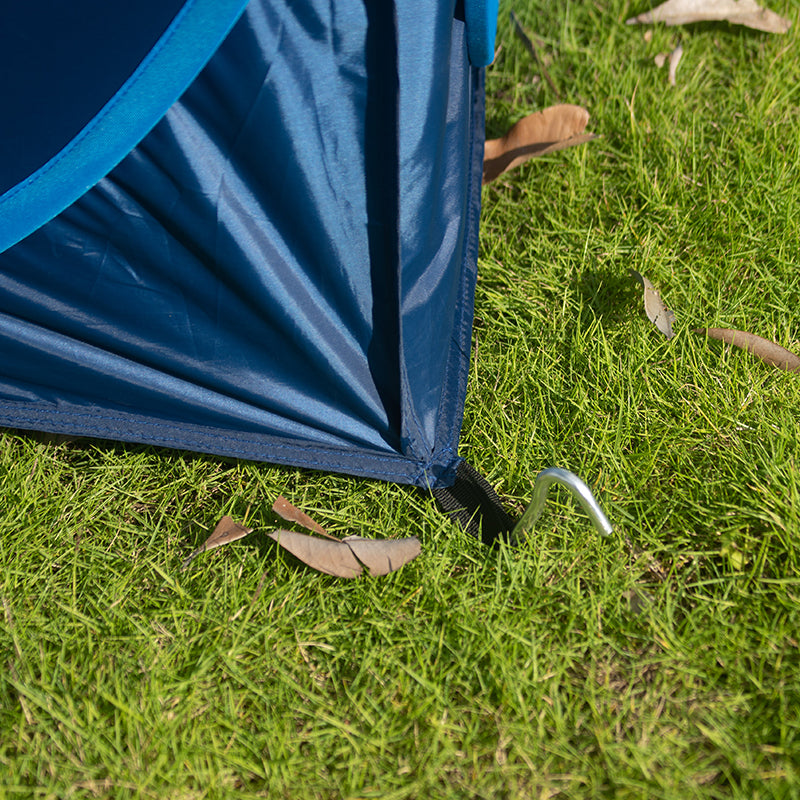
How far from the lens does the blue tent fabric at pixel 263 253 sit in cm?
103

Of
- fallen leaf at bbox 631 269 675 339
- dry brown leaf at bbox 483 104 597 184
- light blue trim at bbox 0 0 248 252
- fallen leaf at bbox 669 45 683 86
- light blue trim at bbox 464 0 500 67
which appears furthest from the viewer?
fallen leaf at bbox 669 45 683 86

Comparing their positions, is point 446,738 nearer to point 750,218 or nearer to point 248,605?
point 248,605

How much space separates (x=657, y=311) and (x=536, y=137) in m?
0.52

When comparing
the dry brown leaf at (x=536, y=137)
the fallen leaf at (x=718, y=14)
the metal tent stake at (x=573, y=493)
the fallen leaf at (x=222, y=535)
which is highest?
the fallen leaf at (x=718, y=14)

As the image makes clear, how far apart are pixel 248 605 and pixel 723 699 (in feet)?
2.13

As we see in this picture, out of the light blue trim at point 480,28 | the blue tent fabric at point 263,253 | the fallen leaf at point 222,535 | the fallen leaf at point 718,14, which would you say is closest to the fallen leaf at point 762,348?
the blue tent fabric at point 263,253

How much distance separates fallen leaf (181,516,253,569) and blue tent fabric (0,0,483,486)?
0.11 meters

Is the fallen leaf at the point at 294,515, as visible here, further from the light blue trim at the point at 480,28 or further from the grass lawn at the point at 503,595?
the light blue trim at the point at 480,28

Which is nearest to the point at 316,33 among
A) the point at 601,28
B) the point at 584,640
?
the point at 584,640

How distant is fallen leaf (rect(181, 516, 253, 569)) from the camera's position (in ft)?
4.01

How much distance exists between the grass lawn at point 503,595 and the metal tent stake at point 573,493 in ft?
0.27

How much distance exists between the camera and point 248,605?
3.88 ft

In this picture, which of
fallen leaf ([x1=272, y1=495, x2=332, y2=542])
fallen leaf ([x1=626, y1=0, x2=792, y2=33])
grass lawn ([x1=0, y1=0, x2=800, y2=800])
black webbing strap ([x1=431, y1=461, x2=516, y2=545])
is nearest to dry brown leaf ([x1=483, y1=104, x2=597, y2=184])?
grass lawn ([x1=0, y1=0, x2=800, y2=800])

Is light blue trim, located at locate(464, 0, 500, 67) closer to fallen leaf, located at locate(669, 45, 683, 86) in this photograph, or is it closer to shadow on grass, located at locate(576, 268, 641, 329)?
shadow on grass, located at locate(576, 268, 641, 329)
